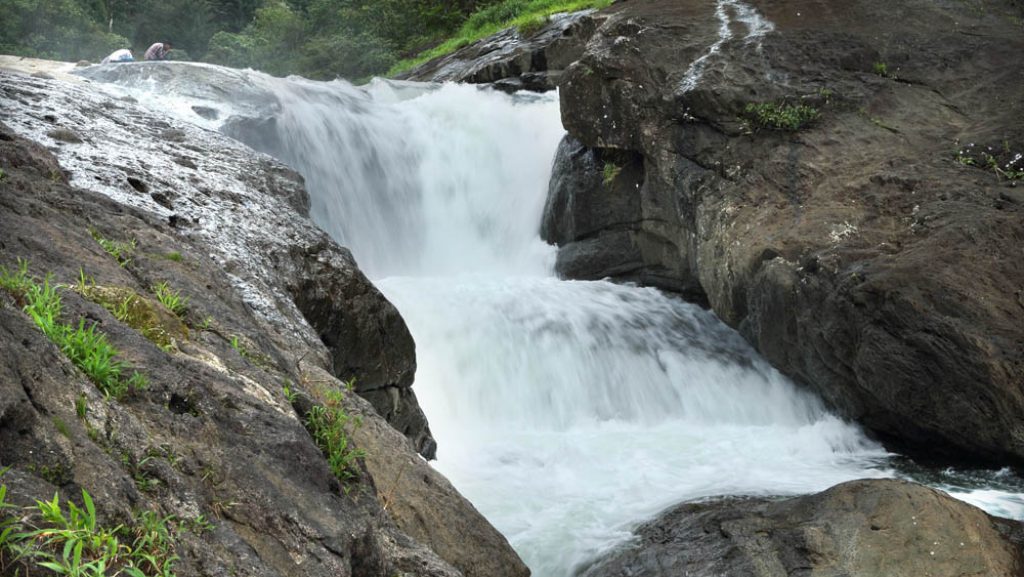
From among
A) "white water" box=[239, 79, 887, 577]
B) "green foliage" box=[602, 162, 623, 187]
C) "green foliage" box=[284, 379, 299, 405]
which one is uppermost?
"green foliage" box=[284, 379, 299, 405]

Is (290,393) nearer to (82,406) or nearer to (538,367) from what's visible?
(82,406)

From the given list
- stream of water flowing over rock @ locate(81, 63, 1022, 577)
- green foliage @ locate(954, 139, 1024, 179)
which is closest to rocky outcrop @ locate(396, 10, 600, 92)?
stream of water flowing over rock @ locate(81, 63, 1022, 577)

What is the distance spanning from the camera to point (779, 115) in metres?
10.1

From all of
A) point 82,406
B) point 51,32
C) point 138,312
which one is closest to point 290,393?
point 138,312

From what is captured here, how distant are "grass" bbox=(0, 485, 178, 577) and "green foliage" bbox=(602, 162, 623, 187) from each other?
10495mm

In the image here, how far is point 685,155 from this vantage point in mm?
10711

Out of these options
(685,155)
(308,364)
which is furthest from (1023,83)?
(308,364)

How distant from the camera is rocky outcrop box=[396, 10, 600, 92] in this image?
58.0 ft

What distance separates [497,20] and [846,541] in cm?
2137

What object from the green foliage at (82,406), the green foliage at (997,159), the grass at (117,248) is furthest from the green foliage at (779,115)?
the green foliage at (82,406)

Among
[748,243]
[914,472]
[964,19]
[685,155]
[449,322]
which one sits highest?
[964,19]

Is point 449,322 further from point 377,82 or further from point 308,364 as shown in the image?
point 377,82

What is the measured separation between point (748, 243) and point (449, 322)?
3.53 meters

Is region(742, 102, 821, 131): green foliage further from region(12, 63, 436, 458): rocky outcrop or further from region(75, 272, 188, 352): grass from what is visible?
region(75, 272, 188, 352): grass
